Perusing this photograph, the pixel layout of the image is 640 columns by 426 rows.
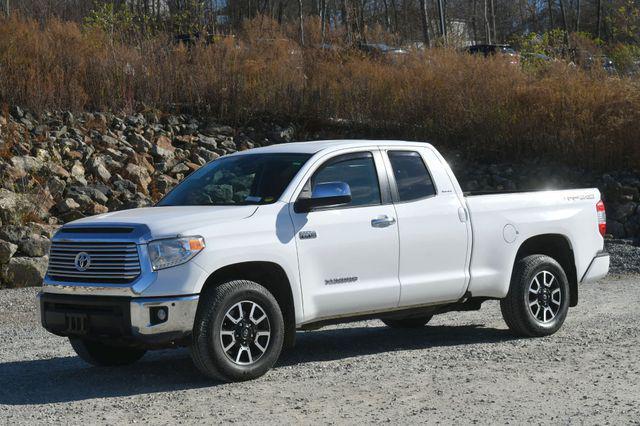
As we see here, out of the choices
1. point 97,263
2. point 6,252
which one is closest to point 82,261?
point 97,263

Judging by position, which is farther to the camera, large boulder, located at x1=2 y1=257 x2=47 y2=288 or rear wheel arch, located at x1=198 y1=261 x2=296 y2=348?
large boulder, located at x1=2 y1=257 x2=47 y2=288

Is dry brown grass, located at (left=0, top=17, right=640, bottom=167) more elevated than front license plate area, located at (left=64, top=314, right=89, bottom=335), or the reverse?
dry brown grass, located at (left=0, top=17, right=640, bottom=167)

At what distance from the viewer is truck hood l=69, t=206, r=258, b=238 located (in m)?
7.57

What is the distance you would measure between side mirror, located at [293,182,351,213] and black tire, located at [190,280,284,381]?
0.77 metres

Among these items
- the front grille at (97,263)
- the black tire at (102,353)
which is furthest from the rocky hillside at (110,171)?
the front grille at (97,263)

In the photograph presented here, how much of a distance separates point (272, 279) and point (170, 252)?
3.30ft

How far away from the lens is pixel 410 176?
919cm

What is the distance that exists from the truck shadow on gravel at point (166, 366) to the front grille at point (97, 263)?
858 millimetres

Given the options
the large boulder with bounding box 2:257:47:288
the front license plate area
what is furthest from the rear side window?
the large boulder with bounding box 2:257:47:288

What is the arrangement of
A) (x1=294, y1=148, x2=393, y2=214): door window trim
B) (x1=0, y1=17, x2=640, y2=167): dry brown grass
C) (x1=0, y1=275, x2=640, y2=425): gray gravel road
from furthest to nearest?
(x1=0, y1=17, x2=640, y2=167): dry brown grass
(x1=294, y1=148, x2=393, y2=214): door window trim
(x1=0, y1=275, x2=640, y2=425): gray gravel road

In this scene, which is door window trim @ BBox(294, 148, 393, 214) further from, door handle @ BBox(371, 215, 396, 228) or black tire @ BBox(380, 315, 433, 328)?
black tire @ BBox(380, 315, 433, 328)

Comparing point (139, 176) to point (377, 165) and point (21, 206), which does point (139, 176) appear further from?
point (377, 165)

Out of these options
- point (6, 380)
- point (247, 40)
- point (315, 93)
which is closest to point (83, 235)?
point (6, 380)

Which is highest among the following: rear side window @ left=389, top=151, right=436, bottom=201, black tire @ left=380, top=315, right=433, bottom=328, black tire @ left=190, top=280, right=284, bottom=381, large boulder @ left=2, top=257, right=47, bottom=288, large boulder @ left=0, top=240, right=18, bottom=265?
rear side window @ left=389, top=151, right=436, bottom=201
